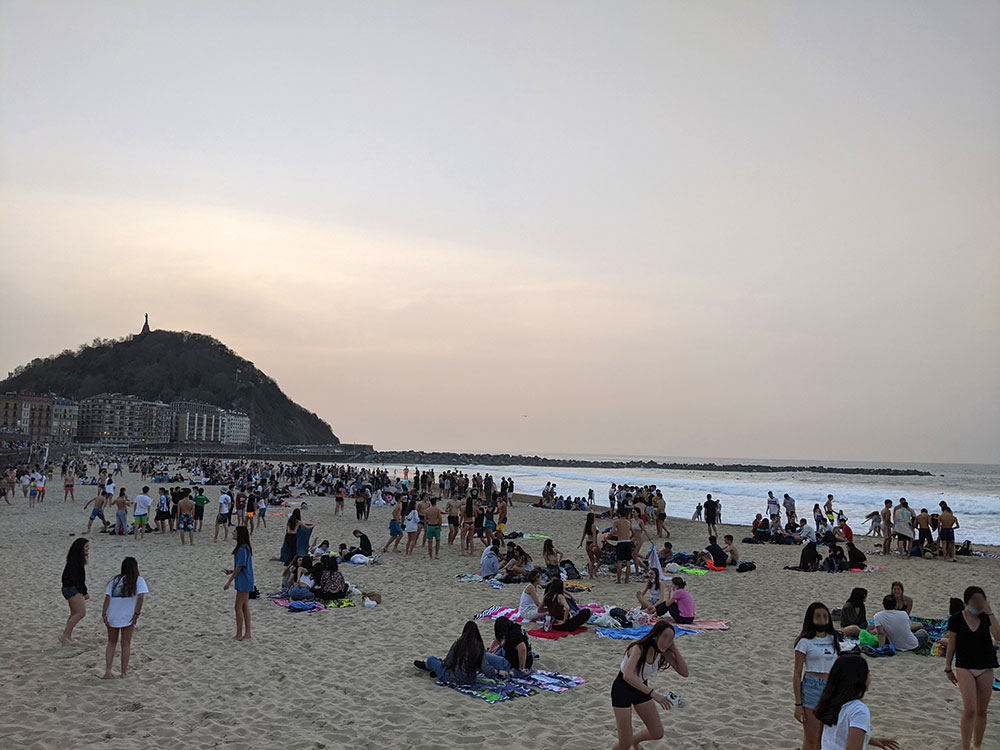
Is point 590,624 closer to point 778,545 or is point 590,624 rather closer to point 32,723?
point 32,723

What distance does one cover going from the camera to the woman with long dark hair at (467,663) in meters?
6.82

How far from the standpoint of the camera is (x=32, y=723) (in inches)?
215

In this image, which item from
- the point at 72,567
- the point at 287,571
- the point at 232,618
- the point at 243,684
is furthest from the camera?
the point at 287,571

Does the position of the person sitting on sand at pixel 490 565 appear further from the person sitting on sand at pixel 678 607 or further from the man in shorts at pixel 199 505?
the man in shorts at pixel 199 505

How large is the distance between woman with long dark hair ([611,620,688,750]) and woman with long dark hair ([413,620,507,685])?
238 cm

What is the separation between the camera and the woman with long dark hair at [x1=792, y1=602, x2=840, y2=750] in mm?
4613

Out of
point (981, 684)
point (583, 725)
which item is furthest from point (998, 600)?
point (583, 725)

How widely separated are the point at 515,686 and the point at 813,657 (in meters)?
3.09

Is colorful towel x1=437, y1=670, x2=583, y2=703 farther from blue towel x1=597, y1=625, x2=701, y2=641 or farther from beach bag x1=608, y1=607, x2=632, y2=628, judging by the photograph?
beach bag x1=608, y1=607, x2=632, y2=628

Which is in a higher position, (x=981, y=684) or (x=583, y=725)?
(x=981, y=684)

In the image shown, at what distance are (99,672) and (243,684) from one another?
1470 millimetres

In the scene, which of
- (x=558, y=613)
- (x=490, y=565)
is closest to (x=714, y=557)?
(x=490, y=565)

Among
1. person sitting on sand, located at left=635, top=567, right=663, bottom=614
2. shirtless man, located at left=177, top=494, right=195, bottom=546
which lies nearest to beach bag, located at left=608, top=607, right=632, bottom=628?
person sitting on sand, located at left=635, top=567, right=663, bottom=614

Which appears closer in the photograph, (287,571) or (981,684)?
(981,684)
